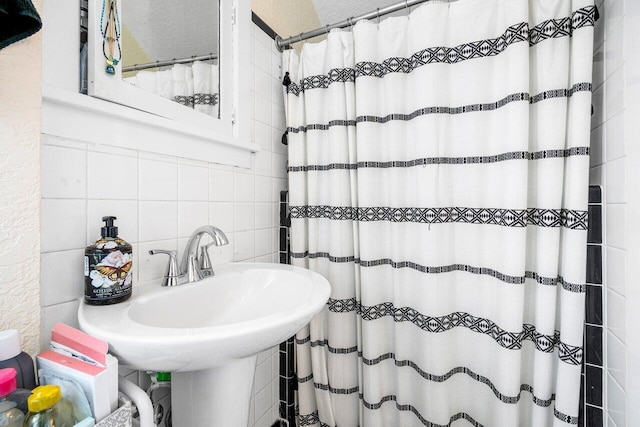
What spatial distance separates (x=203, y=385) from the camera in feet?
2.23

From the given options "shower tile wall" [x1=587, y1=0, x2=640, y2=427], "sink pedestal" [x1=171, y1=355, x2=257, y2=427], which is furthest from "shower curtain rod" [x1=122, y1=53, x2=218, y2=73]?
"shower tile wall" [x1=587, y1=0, x2=640, y2=427]

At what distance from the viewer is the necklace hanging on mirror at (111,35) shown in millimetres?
679

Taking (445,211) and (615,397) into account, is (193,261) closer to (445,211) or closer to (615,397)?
(445,211)

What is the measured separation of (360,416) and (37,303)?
1149mm

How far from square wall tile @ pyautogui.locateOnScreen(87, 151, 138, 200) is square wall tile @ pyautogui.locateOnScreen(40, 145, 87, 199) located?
1cm

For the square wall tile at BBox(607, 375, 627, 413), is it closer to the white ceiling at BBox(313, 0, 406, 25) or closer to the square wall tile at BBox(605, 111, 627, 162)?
the square wall tile at BBox(605, 111, 627, 162)

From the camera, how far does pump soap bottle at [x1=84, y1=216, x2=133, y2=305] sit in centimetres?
59

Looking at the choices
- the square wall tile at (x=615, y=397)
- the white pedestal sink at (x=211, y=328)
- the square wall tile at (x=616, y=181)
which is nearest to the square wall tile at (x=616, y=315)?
the square wall tile at (x=615, y=397)

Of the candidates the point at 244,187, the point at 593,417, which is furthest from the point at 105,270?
the point at 593,417

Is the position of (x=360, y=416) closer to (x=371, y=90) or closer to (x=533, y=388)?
(x=533, y=388)

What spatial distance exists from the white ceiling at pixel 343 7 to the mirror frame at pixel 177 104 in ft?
1.72

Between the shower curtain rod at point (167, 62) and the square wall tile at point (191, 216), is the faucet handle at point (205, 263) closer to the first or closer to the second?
the square wall tile at point (191, 216)

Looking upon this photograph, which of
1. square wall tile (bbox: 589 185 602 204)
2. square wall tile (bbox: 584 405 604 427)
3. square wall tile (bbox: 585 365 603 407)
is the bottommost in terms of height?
square wall tile (bbox: 584 405 604 427)

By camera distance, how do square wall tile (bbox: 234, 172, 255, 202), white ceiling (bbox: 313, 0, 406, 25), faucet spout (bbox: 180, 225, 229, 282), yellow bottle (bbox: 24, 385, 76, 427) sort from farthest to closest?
white ceiling (bbox: 313, 0, 406, 25), square wall tile (bbox: 234, 172, 255, 202), faucet spout (bbox: 180, 225, 229, 282), yellow bottle (bbox: 24, 385, 76, 427)
